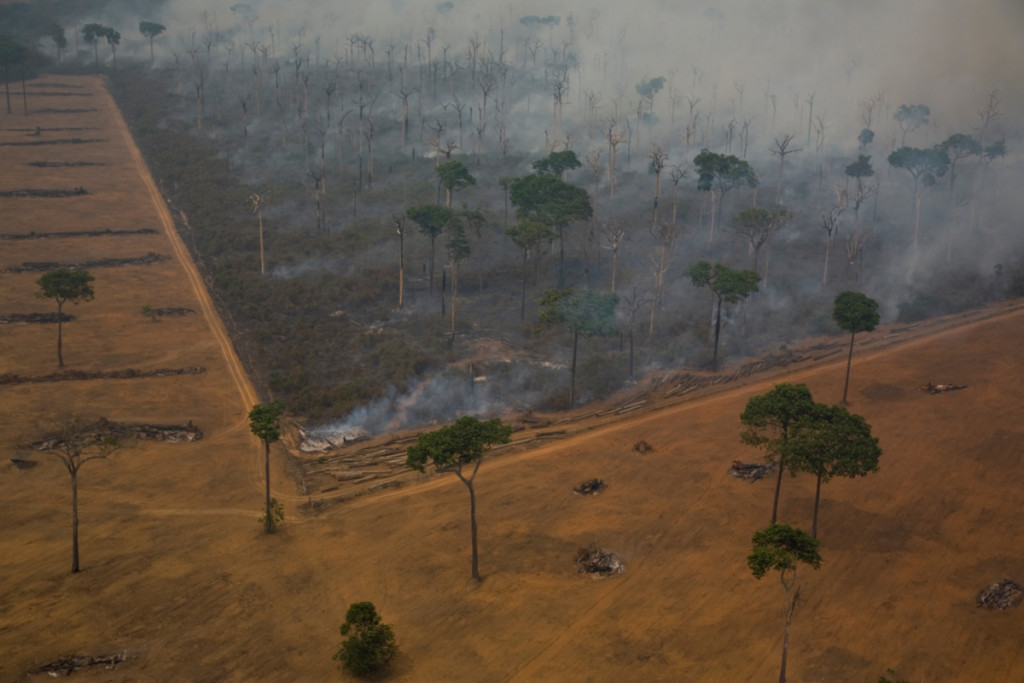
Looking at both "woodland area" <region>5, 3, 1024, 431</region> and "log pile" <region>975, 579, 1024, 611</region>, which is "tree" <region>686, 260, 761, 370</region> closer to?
"woodland area" <region>5, 3, 1024, 431</region>

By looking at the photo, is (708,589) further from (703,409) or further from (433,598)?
(703,409)

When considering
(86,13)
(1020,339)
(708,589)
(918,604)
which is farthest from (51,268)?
(86,13)

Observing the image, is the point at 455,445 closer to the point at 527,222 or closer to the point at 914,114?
the point at 527,222

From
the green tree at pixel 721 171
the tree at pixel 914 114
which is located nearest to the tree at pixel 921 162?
the green tree at pixel 721 171

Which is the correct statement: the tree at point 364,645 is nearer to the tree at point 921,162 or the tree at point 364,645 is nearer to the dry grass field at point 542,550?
the dry grass field at point 542,550

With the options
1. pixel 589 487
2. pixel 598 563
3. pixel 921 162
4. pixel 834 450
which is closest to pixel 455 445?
pixel 598 563
